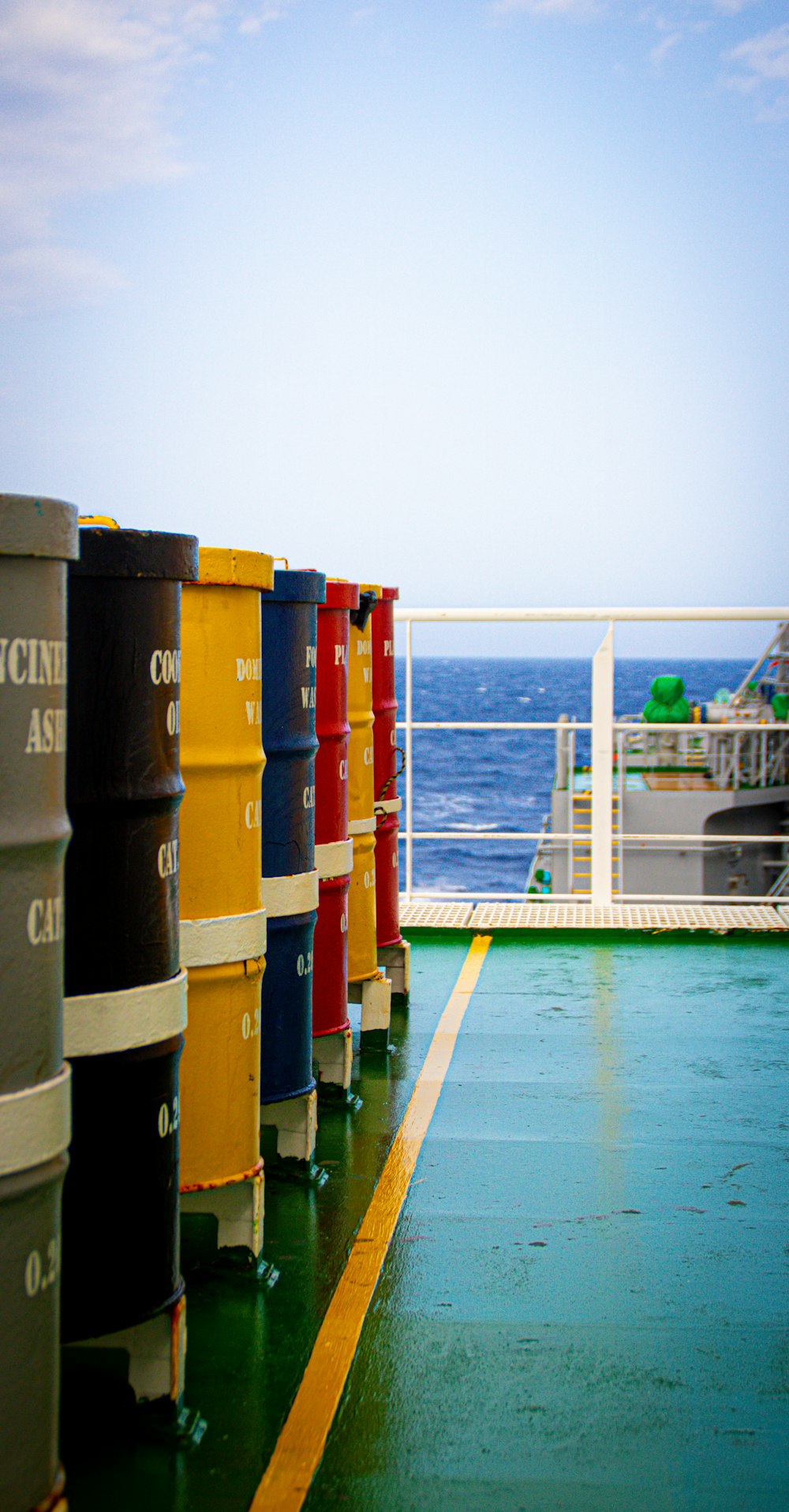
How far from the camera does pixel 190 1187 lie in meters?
3.25

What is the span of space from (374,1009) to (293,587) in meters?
2.27

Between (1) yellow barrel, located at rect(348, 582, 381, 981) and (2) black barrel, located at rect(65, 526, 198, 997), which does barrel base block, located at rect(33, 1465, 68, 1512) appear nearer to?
(2) black barrel, located at rect(65, 526, 198, 997)

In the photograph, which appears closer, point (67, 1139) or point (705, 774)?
point (67, 1139)

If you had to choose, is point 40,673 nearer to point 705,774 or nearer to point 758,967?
point 758,967

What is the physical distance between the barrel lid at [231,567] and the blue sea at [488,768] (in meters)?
29.6

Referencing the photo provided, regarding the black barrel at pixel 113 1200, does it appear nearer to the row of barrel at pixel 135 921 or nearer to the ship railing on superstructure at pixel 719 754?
the row of barrel at pixel 135 921

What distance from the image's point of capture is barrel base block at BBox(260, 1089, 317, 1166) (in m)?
4.07

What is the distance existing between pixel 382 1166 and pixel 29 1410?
2.27 meters

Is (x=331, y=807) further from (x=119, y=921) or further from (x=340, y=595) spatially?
(x=119, y=921)

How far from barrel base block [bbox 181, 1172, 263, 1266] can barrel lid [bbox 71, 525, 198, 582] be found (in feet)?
5.17

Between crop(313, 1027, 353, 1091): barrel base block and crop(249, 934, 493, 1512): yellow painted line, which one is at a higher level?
crop(313, 1027, 353, 1091): barrel base block

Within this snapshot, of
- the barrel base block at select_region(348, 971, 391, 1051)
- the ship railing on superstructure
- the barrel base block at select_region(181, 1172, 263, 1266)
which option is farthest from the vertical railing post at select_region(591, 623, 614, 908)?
the ship railing on superstructure

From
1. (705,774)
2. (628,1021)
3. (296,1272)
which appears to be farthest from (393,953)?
(705,774)

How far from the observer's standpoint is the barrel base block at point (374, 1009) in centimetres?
557
